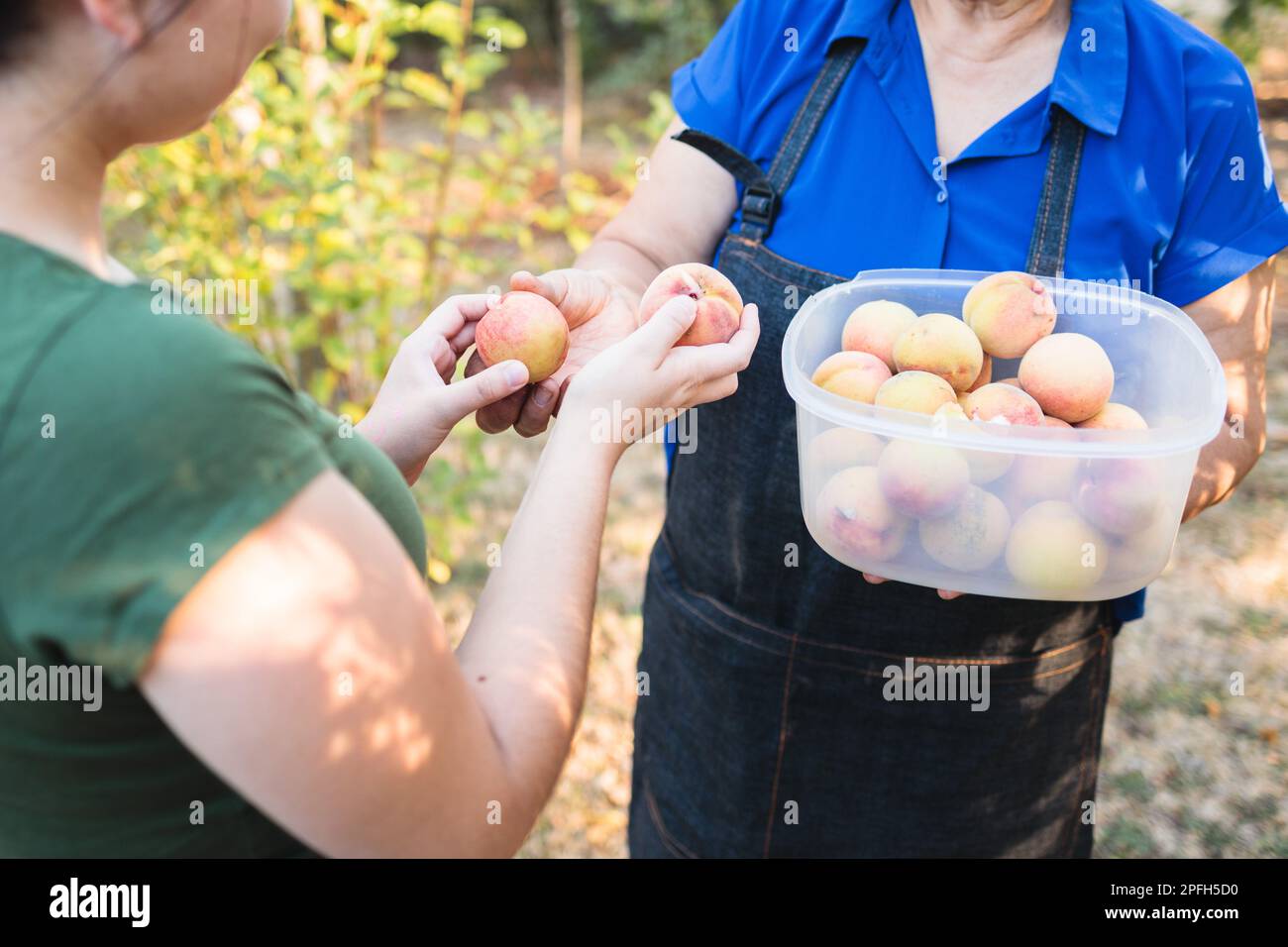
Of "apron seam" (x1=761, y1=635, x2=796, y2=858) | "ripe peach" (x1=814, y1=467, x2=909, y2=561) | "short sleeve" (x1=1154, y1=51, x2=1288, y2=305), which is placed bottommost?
"apron seam" (x1=761, y1=635, x2=796, y2=858)

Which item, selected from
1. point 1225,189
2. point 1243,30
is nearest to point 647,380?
point 1225,189

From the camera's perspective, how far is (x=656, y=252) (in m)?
1.77

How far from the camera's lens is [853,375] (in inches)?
55.6

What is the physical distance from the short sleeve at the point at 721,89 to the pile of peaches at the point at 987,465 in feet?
1.50

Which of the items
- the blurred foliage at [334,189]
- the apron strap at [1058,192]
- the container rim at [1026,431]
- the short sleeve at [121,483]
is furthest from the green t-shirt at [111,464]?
the blurred foliage at [334,189]

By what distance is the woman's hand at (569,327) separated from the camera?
155 cm

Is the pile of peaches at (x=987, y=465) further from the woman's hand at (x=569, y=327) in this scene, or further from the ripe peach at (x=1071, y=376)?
the woman's hand at (x=569, y=327)

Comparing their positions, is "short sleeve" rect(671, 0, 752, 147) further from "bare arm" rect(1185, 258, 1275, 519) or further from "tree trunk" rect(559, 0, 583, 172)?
"tree trunk" rect(559, 0, 583, 172)

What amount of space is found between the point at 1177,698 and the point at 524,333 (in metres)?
2.82

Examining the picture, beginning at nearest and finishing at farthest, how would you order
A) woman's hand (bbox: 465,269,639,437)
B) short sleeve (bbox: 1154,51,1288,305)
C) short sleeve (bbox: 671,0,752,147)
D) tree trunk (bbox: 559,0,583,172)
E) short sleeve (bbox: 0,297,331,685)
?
short sleeve (bbox: 0,297,331,685), short sleeve (bbox: 1154,51,1288,305), woman's hand (bbox: 465,269,639,437), short sleeve (bbox: 671,0,752,147), tree trunk (bbox: 559,0,583,172)

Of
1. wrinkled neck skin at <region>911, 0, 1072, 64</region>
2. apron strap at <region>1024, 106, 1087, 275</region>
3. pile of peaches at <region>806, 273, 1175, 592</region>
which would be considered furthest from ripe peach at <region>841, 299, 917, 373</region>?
wrinkled neck skin at <region>911, 0, 1072, 64</region>

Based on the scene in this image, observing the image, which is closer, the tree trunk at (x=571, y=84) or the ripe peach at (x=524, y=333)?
the ripe peach at (x=524, y=333)

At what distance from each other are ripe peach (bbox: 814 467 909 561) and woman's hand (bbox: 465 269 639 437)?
452mm

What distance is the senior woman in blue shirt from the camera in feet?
4.88
